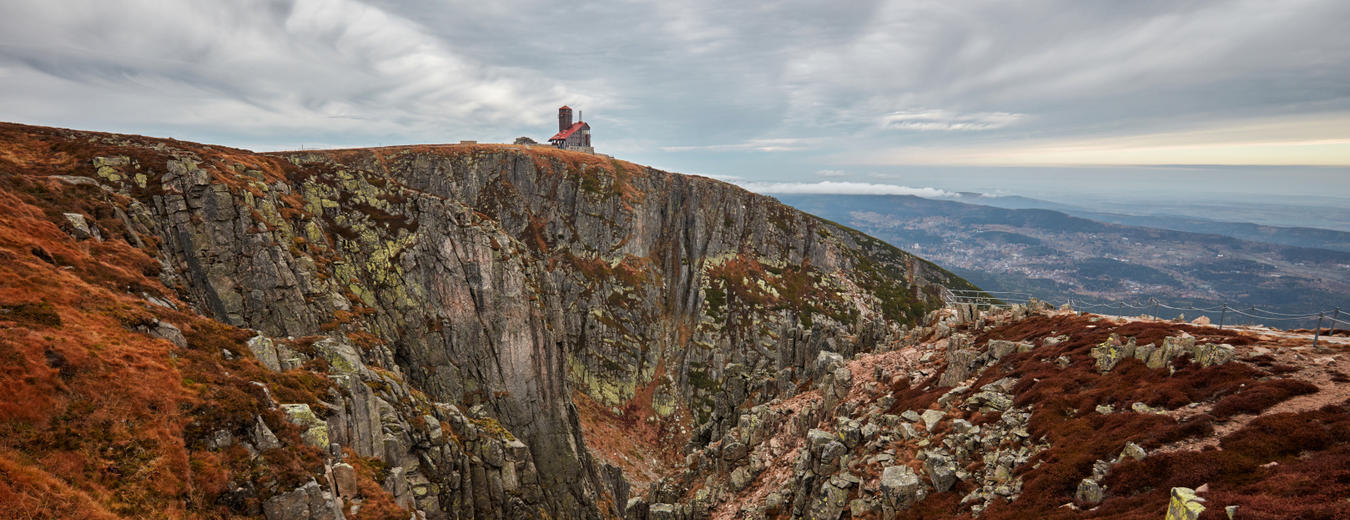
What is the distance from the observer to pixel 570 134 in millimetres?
143500

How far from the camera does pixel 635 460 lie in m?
77.4

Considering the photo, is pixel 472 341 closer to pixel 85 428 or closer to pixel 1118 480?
pixel 85 428

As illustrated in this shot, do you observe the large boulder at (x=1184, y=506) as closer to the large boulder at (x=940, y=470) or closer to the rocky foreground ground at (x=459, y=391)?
the rocky foreground ground at (x=459, y=391)

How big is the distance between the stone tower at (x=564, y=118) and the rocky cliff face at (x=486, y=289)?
26.5 meters

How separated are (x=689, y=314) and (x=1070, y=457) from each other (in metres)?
85.2

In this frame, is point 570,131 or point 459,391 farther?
point 570,131

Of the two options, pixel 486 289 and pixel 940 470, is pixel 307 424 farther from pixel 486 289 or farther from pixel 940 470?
pixel 486 289

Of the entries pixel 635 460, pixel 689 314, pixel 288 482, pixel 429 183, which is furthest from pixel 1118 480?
pixel 429 183

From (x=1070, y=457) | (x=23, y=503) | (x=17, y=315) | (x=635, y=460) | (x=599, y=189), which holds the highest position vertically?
(x=599, y=189)

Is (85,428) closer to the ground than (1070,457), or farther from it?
farther from it

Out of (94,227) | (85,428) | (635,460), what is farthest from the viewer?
(635,460)

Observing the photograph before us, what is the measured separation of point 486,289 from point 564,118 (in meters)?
97.3

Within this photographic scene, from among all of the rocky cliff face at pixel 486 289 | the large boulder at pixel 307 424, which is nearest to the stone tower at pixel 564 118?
the rocky cliff face at pixel 486 289

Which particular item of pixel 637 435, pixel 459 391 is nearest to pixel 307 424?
pixel 459 391
